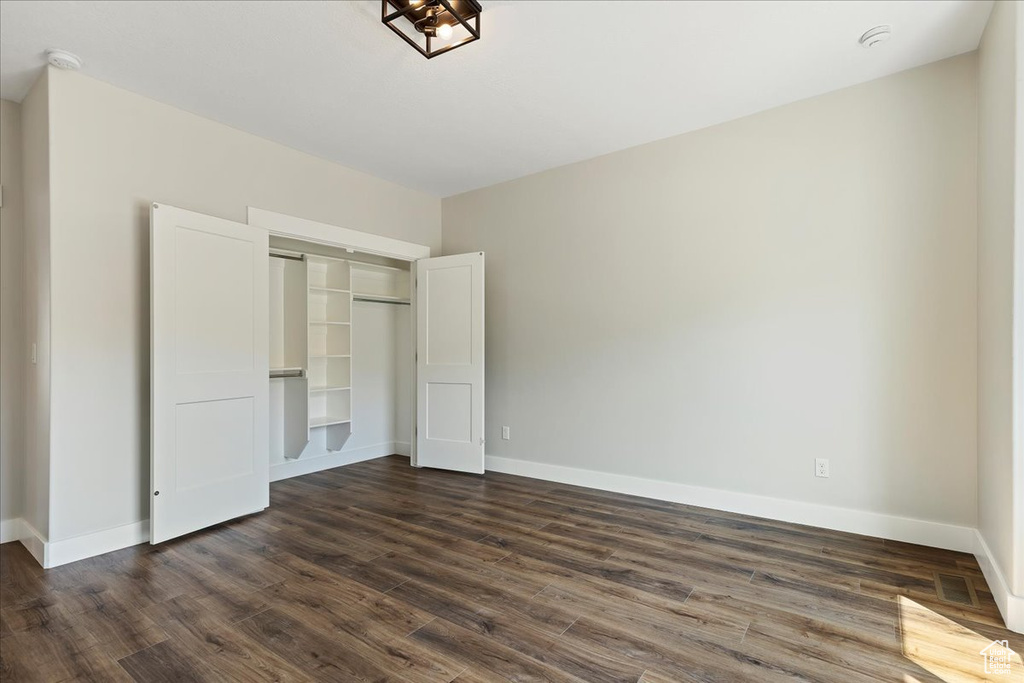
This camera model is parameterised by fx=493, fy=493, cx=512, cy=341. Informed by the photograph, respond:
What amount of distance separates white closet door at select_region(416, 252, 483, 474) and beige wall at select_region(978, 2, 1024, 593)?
3.43 meters

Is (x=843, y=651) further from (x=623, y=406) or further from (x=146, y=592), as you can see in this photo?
(x=146, y=592)

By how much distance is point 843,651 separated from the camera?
1.90m

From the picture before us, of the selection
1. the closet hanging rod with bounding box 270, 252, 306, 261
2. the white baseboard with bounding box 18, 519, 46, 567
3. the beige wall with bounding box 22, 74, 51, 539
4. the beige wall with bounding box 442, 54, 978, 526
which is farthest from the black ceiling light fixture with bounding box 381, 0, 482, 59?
the white baseboard with bounding box 18, 519, 46, 567

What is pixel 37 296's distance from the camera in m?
2.91

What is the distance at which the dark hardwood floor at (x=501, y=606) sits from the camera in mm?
1838

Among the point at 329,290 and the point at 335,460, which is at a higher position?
the point at 329,290

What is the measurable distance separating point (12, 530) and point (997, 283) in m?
5.65

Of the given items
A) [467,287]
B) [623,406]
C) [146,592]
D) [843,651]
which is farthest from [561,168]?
[146,592]

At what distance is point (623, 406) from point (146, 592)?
323 cm

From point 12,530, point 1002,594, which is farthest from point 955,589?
point 12,530

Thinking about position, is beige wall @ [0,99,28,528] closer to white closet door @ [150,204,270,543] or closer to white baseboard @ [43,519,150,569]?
white baseboard @ [43,519,150,569]

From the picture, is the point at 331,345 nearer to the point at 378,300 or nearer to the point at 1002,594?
the point at 378,300

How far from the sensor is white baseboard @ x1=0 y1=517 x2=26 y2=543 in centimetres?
306

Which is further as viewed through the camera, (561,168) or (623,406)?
(561,168)
